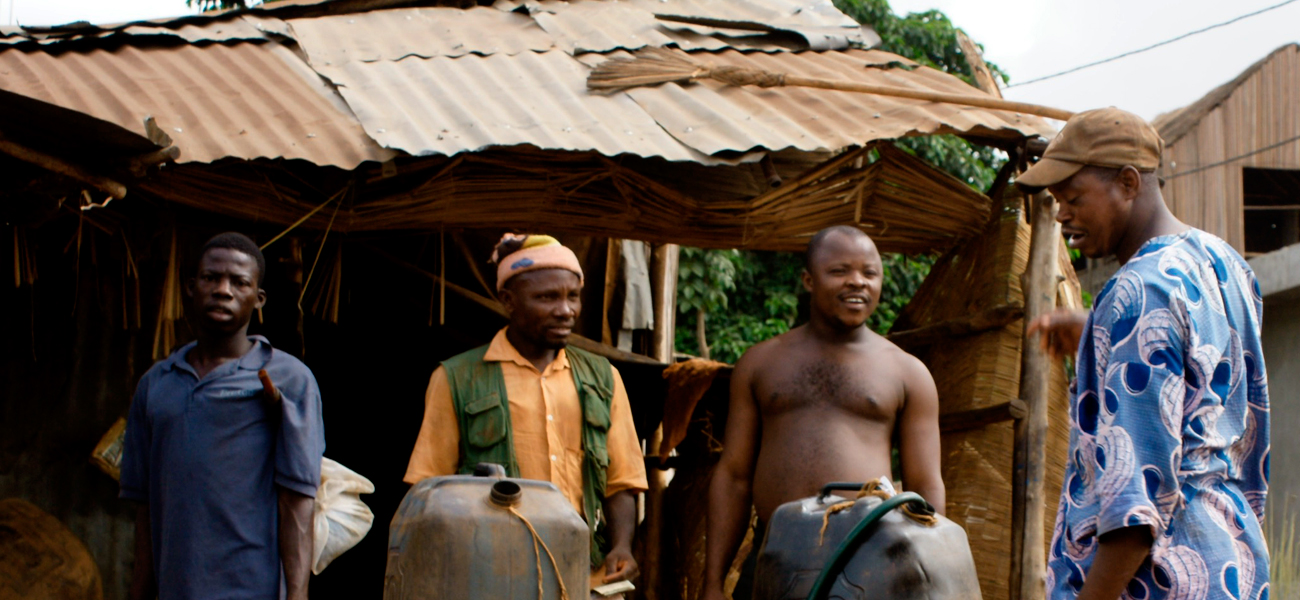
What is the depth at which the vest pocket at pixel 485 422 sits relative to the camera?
4082 mm

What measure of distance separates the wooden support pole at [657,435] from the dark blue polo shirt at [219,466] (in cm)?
251

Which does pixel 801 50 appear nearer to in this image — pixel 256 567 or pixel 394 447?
pixel 394 447

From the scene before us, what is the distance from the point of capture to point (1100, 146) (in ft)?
8.15

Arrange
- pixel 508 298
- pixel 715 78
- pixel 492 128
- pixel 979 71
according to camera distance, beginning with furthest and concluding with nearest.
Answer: pixel 979 71 < pixel 715 78 < pixel 492 128 < pixel 508 298

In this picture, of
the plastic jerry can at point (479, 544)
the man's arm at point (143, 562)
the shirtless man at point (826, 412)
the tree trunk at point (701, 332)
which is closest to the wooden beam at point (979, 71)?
the shirtless man at point (826, 412)

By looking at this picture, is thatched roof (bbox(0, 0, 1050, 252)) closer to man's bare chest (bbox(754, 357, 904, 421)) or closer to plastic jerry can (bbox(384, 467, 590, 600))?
man's bare chest (bbox(754, 357, 904, 421))

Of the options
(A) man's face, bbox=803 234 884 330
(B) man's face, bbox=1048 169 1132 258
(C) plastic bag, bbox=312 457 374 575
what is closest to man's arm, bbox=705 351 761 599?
(A) man's face, bbox=803 234 884 330

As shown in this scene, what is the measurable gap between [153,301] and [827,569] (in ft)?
11.2

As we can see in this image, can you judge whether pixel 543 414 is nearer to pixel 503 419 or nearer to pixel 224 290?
pixel 503 419

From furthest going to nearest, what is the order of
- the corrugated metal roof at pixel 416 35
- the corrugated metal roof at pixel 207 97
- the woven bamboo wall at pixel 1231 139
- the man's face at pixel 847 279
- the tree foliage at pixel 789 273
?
the woven bamboo wall at pixel 1231 139, the tree foliage at pixel 789 273, the corrugated metal roof at pixel 416 35, the corrugated metal roof at pixel 207 97, the man's face at pixel 847 279

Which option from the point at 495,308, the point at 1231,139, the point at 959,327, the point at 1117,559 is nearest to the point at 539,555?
the point at 1117,559

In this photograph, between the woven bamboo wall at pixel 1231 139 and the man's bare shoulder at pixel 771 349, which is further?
the woven bamboo wall at pixel 1231 139

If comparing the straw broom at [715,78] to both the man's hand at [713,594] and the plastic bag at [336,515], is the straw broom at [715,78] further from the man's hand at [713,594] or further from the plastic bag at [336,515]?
the man's hand at [713,594]

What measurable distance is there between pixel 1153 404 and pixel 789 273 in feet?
36.2
